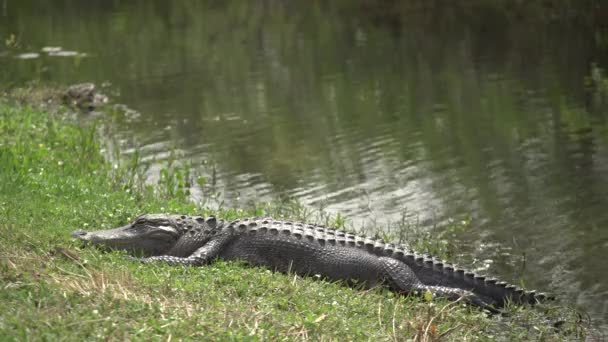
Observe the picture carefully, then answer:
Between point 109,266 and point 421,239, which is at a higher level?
point 109,266

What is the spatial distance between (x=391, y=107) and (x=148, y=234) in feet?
31.2

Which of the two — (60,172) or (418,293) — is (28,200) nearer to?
(60,172)

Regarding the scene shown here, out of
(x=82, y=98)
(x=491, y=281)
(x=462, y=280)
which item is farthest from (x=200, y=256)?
(x=82, y=98)

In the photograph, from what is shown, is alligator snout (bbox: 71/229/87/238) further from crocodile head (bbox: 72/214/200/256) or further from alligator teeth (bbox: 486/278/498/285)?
alligator teeth (bbox: 486/278/498/285)

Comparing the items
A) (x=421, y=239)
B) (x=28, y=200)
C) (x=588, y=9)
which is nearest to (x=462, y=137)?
(x=421, y=239)

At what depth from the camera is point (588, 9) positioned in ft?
87.0

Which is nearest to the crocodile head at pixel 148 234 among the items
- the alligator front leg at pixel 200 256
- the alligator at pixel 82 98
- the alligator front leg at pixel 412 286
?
the alligator front leg at pixel 200 256

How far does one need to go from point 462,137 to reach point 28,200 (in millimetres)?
7742

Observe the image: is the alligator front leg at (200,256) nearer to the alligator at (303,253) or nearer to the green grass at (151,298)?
the alligator at (303,253)

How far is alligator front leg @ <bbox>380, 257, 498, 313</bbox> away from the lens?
788 centimetres

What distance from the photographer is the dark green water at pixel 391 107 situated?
10.7 m

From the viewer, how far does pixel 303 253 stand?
8.20 meters

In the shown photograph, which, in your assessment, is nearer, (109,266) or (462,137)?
(109,266)

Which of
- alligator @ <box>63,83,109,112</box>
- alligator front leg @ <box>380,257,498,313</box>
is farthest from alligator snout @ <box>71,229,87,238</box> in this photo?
alligator @ <box>63,83,109,112</box>
